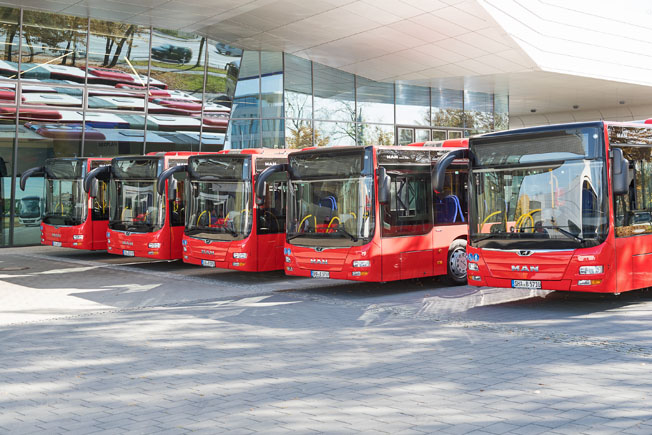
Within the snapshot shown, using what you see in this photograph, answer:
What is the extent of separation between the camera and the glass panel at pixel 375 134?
30.7 m

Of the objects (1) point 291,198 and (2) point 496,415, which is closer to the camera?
(2) point 496,415

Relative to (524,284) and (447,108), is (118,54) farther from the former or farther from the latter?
(524,284)

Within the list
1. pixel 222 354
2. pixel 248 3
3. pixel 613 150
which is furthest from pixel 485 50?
pixel 222 354

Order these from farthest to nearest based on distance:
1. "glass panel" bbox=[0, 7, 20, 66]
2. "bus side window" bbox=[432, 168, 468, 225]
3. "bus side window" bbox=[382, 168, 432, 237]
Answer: "glass panel" bbox=[0, 7, 20, 66] < "bus side window" bbox=[432, 168, 468, 225] < "bus side window" bbox=[382, 168, 432, 237]

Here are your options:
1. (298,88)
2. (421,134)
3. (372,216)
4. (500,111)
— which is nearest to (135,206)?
(372,216)

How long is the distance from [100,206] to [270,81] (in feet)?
32.4

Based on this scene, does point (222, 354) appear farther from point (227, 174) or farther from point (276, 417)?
point (227, 174)

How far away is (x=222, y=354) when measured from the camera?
845 centimetres

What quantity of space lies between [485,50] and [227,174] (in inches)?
517

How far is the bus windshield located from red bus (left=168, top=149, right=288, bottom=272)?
458 cm

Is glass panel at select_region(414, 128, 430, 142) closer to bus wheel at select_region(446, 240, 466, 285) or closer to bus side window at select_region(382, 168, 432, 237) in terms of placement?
bus wheel at select_region(446, 240, 466, 285)

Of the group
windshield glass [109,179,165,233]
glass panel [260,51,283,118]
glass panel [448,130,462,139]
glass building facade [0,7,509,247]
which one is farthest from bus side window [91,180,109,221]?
glass panel [448,130,462,139]

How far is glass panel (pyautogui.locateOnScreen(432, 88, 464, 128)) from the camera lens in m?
32.9

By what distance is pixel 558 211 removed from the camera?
10727mm
